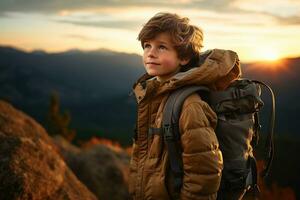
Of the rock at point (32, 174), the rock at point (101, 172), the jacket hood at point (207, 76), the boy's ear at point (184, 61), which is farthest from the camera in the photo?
the rock at point (101, 172)

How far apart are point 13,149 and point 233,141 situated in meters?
2.42

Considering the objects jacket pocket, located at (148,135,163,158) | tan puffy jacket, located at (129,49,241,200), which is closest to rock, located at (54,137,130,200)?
tan puffy jacket, located at (129,49,241,200)

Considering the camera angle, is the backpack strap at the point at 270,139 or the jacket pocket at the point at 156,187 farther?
the backpack strap at the point at 270,139

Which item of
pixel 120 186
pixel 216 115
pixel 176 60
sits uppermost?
pixel 176 60

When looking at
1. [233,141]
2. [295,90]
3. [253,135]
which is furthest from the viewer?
[295,90]

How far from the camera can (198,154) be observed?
9.95 ft

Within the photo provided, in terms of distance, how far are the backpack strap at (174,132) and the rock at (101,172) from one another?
8.58 metres

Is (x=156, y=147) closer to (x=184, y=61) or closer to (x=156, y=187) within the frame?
(x=156, y=187)

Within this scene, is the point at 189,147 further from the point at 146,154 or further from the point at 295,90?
the point at 295,90

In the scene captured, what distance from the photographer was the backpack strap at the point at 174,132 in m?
3.14

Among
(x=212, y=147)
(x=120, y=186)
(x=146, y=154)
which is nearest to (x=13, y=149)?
(x=146, y=154)

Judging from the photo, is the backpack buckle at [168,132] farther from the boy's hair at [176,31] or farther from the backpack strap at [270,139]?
the backpack strap at [270,139]

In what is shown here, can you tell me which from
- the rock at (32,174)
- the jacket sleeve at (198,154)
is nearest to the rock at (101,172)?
the rock at (32,174)

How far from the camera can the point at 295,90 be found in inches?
7820
